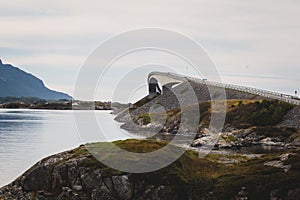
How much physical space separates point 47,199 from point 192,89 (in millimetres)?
138173

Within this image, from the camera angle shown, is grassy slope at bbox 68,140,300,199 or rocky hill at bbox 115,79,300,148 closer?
grassy slope at bbox 68,140,300,199

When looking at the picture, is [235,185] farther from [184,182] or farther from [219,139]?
[219,139]

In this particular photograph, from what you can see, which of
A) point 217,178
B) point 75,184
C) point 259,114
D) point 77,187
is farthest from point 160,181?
point 259,114

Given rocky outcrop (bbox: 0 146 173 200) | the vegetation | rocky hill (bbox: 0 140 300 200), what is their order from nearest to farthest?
rocky hill (bbox: 0 140 300 200), rocky outcrop (bbox: 0 146 173 200), the vegetation

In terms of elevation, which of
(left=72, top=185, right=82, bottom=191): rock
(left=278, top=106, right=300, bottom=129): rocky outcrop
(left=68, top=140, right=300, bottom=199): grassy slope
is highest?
(left=278, top=106, right=300, bottom=129): rocky outcrop

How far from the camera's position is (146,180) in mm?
41031

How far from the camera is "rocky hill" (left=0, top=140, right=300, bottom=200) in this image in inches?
Result: 1565

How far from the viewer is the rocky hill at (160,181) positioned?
39750mm

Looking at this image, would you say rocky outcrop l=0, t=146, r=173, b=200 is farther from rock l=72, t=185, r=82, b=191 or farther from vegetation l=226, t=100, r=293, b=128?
vegetation l=226, t=100, r=293, b=128

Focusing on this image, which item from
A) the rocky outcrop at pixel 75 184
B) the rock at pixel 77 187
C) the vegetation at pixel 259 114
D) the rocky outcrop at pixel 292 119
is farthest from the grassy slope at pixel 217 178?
the vegetation at pixel 259 114

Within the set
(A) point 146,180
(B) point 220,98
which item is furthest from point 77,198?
(B) point 220,98

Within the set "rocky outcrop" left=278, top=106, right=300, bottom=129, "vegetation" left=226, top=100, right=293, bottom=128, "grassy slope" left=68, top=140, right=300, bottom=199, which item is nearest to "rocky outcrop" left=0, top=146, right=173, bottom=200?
"grassy slope" left=68, top=140, right=300, bottom=199

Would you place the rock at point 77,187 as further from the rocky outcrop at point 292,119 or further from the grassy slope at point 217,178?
the rocky outcrop at point 292,119

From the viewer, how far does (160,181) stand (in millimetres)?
40938
